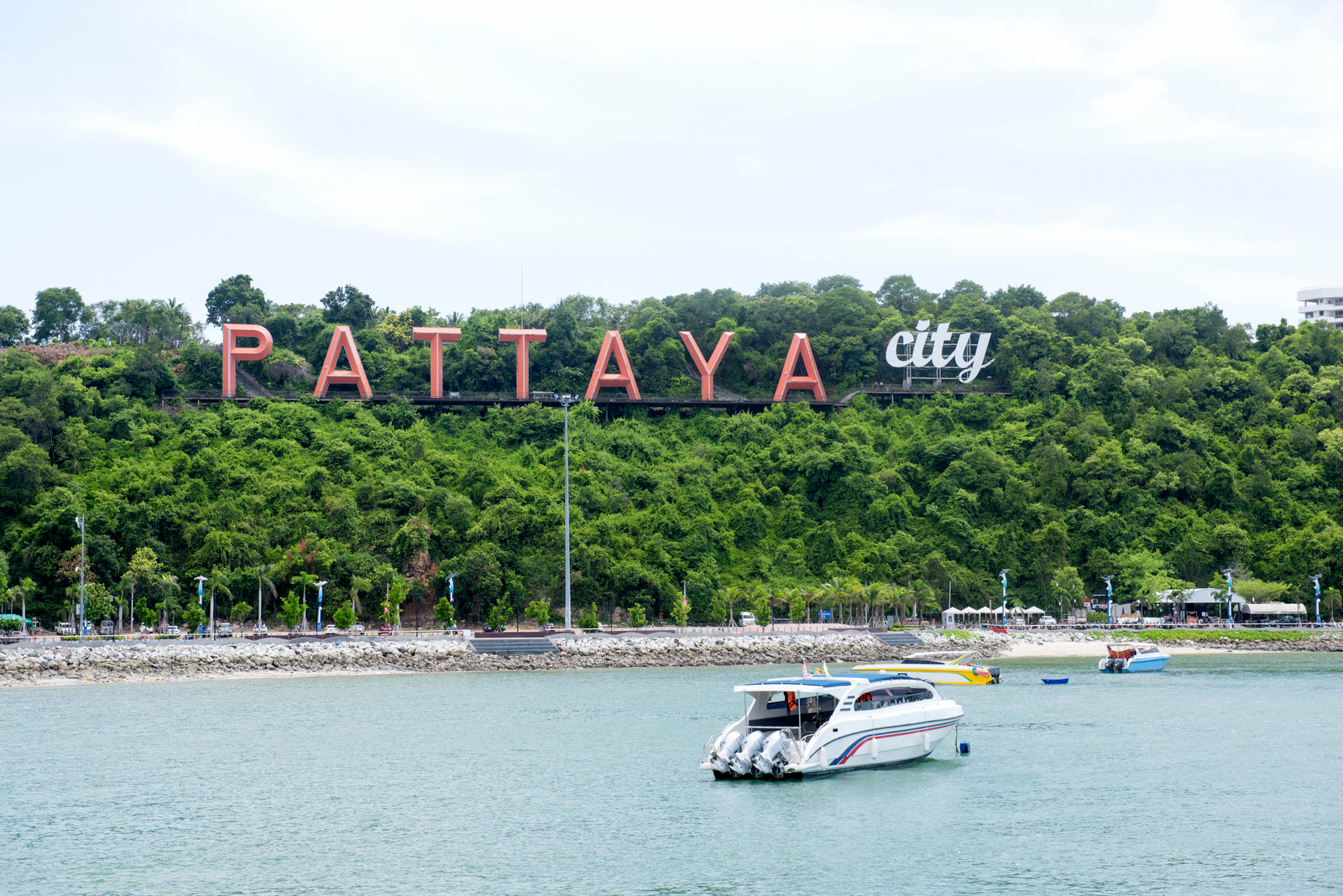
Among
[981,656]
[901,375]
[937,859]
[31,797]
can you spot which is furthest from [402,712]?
[901,375]

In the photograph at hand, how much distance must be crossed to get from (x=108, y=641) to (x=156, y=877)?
2072 inches

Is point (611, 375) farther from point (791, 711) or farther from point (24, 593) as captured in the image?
point (791, 711)

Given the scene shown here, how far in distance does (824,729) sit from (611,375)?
80.2 m

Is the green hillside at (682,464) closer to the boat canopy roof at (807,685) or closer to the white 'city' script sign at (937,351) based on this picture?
the white 'city' script sign at (937,351)

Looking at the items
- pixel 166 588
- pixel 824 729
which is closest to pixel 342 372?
pixel 166 588

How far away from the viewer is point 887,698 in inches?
1545

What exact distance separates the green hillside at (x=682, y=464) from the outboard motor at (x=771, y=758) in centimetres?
5238

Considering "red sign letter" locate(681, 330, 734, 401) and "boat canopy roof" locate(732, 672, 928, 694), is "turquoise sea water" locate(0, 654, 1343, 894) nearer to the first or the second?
"boat canopy roof" locate(732, 672, 928, 694)

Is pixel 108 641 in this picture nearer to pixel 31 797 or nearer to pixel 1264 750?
pixel 31 797

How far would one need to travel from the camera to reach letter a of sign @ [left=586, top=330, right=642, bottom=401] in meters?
112

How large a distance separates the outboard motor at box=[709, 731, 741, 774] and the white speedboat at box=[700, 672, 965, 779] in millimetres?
25

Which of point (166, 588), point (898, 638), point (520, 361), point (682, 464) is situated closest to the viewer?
point (166, 588)

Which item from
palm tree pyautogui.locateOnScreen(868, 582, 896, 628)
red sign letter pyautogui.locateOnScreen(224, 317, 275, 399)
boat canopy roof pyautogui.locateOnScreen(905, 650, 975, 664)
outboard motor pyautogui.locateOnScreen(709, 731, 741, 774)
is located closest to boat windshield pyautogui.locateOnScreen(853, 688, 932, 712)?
outboard motor pyautogui.locateOnScreen(709, 731, 741, 774)

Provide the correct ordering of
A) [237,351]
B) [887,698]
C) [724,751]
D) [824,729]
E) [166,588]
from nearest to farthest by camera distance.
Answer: [724,751], [824,729], [887,698], [166,588], [237,351]
